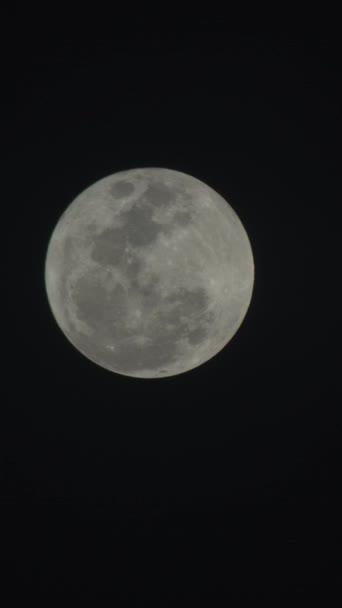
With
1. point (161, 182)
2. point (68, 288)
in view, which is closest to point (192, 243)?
point (161, 182)

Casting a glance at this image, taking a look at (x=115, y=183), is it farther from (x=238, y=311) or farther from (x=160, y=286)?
(x=238, y=311)

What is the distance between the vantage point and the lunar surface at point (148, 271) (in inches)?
280

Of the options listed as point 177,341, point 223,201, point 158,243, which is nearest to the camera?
point 158,243

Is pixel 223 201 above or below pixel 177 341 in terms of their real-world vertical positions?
above

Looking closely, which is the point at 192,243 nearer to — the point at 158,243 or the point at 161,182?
the point at 158,243

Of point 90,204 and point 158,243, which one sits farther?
point 90,204

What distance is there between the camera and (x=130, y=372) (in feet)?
26.1

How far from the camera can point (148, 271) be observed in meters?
7.07

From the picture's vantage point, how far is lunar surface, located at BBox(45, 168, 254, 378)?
23.4ft

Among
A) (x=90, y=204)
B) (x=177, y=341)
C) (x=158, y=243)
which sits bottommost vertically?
(x=177, y=341)

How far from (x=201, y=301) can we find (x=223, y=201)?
1.51 m

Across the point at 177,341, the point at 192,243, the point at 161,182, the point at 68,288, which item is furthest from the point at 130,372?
the point at 161,182

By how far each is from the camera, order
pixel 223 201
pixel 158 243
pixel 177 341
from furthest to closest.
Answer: pixel 223 201 → pixel 177 341 → pixel 158 243

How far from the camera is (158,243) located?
7.10m
